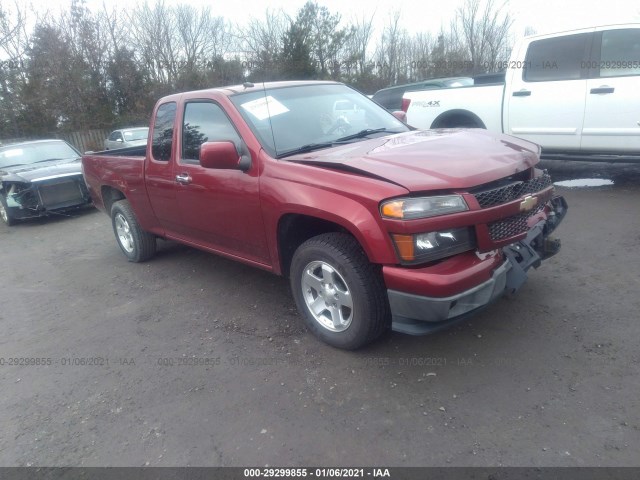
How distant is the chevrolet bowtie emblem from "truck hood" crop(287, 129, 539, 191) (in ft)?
0.64

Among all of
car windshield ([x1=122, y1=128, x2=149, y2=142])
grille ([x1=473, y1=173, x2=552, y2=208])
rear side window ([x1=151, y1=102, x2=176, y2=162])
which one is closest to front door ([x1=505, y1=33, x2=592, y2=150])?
grille ([x1=473, y1=173, x2=552, y2=208])

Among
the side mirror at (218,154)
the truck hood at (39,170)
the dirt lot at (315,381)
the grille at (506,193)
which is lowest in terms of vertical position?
the dirt lot at (315,381)

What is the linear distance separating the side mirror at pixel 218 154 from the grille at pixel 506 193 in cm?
172

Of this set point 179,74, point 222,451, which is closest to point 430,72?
point 179,74

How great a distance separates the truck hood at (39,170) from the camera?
9102 mm

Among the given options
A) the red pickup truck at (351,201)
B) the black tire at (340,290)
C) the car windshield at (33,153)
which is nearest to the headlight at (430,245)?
the red pickup truck at (351,201)

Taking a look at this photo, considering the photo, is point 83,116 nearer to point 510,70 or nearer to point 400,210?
point 510,70

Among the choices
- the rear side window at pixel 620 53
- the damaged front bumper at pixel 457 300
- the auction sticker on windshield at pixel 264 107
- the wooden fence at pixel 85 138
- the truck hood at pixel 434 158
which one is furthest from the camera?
the wooden fence at pixel 85 138

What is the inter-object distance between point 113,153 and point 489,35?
24.0 m

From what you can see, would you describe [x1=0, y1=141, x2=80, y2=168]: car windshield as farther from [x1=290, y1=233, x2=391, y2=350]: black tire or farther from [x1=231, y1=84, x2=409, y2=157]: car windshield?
[x1=290, y1=233, x2=391, y2=350]: black tire

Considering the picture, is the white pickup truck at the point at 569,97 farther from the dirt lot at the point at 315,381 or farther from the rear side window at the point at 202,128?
the rear side window at the point at 202,128

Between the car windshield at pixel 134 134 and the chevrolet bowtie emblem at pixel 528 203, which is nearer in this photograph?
the chevrolet bowtie emblem at pixel 528 203

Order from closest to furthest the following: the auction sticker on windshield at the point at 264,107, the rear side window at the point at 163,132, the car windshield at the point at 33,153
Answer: the auction sticker on windshield at the point at 264,107
the rear side window at the point at 163,132
the car windshield at the point at 33,153

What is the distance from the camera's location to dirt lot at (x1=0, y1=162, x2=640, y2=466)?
263cm
